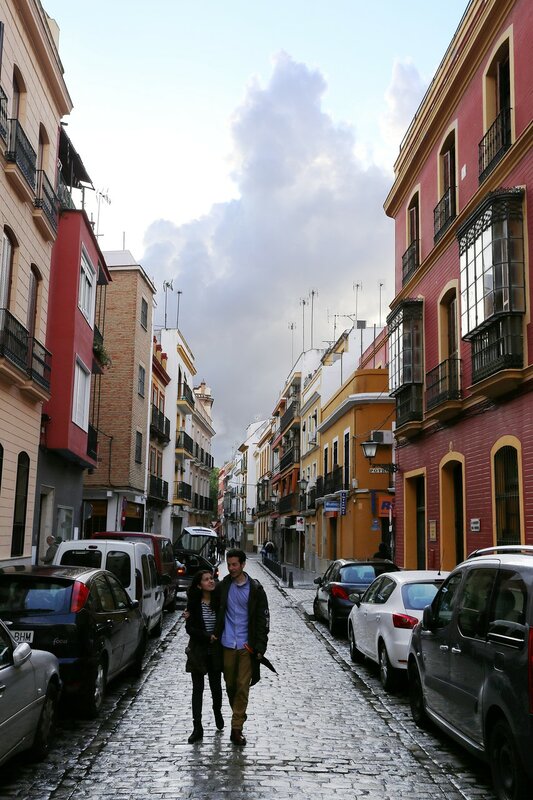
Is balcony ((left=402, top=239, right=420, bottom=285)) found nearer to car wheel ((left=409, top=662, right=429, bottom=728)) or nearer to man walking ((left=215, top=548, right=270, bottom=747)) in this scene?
car wheel ((left=409, top=662, right=429, bottom=728))

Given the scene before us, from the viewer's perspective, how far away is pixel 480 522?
52.7 feet

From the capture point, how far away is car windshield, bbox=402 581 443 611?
10.3 meters

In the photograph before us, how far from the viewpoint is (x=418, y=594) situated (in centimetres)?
1050

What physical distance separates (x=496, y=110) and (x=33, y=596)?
13.1 m

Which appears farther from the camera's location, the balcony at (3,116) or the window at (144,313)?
the window at (144,313)

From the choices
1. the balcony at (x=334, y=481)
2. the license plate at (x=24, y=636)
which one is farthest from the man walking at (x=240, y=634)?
the balcony at (x=334, y=481)

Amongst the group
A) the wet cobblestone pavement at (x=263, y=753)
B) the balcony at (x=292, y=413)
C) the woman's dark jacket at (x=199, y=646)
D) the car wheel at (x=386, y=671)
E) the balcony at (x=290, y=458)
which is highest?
the balcony at (x=292, y=413)

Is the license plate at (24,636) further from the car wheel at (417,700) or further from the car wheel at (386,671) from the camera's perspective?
the car wheel at (386,671)

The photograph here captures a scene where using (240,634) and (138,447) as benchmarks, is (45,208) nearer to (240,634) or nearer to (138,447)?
(240,634)

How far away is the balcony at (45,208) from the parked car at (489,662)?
526 inches

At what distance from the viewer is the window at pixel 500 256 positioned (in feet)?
46.8

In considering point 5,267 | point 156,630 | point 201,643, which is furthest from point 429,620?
point 5,267

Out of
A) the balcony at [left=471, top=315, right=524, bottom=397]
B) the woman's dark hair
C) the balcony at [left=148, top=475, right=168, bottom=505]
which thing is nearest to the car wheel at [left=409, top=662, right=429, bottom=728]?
the woman's dark hair

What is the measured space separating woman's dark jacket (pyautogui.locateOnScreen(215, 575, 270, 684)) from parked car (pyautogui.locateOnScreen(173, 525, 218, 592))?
15.7 ft
